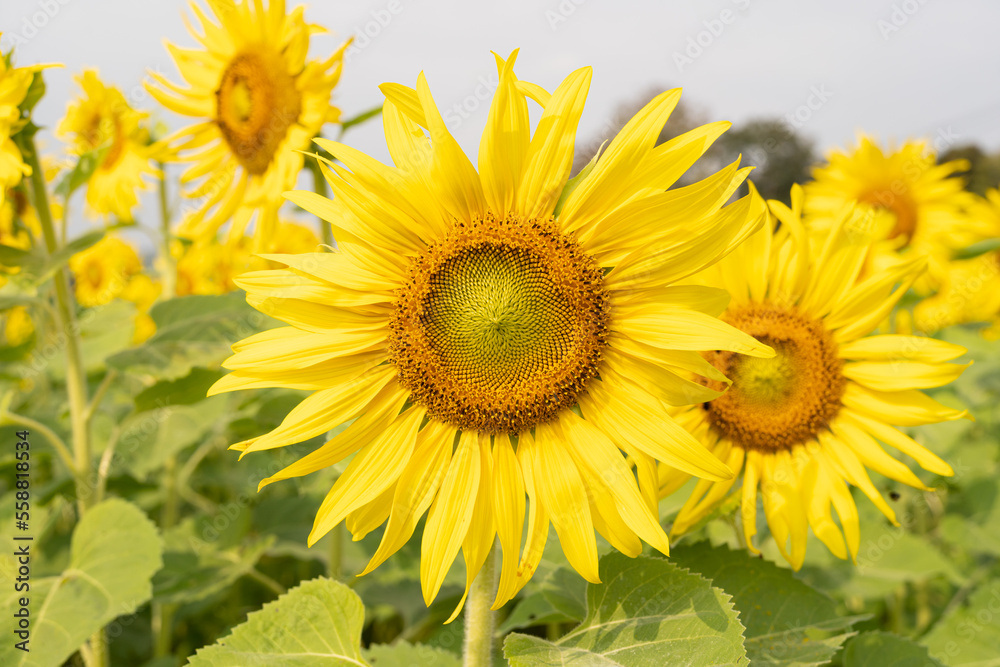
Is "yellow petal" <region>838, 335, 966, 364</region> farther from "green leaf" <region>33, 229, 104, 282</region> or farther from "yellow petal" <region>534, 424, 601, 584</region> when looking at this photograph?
"green leaf" <region>33, 229, 104, 282</region>

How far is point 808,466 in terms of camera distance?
6.50ft

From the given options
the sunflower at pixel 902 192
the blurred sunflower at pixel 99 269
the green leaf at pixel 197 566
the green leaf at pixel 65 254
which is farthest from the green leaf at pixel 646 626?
the blurred sunflower at pixel 99 269

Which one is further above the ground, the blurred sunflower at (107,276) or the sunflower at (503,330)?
the sunflower at (503,330)

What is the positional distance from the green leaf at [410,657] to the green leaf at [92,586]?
71 cm

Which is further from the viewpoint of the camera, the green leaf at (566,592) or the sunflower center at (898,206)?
the sunflower center at (898,206)

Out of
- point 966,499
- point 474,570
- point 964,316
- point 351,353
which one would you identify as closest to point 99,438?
point 351,353

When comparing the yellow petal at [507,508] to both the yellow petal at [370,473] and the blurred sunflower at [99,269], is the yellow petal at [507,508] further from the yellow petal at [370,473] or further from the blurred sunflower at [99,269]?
the blurred sunflower at [99,269]

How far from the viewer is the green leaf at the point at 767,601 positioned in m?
1.76

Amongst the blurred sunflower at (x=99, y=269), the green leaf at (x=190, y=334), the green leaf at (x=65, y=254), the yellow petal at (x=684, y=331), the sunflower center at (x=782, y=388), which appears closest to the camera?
the yellow petal at (x=684, y=331)

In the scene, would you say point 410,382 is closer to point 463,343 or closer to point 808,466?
point 463,343

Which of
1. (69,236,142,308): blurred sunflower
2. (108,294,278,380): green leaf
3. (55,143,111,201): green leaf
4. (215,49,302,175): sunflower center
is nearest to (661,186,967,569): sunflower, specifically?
(108,294,278,380): green leaf

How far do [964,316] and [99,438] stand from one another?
670 centimetres

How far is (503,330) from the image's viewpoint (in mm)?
1646

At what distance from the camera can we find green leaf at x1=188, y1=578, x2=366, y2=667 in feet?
5.35
